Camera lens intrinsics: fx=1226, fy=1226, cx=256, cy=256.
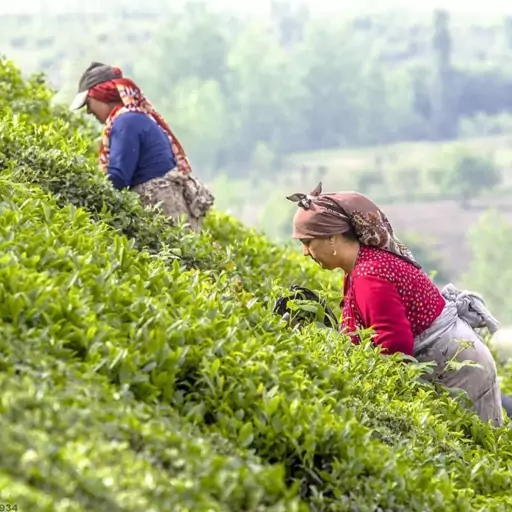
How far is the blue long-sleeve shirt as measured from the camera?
299 inches

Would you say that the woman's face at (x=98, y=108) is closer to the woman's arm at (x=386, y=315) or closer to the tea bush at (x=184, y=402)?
the tea bush at (x=184, y=402)

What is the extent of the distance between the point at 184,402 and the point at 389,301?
6.03ft

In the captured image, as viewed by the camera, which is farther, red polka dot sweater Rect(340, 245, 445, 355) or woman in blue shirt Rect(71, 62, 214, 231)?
woman in blue shirt Rect(71, 62, 214, 231)

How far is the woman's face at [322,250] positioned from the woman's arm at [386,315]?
255 millimetres

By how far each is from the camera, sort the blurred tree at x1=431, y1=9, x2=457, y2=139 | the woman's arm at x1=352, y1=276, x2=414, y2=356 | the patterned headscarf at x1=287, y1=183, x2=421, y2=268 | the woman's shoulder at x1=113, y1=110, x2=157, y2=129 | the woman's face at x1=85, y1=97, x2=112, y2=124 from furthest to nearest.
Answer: the blurred tree at x1=431, y1=9, x2=457, y2=139, the woman's face at x1=85, y1=97, x2=112, y2=124, the woman's shoulder at x1=113, y1=110, x2=157, y2=129, the patterned headscarf at x1=287, y1=183, x2=421, y2=268, the woman's arm at x1=352, y1=276, x2=414, y2=356

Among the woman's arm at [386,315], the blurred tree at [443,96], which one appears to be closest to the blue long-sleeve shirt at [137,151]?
the woman's arm at [386,315]

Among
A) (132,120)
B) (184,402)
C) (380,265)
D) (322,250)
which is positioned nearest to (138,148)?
(132,120)

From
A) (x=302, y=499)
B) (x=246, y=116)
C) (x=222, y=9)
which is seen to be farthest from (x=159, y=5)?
(x=302, y=499)

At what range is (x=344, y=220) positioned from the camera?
5.93 metres

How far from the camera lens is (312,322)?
5945mm

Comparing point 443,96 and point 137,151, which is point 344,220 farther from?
point 443,96

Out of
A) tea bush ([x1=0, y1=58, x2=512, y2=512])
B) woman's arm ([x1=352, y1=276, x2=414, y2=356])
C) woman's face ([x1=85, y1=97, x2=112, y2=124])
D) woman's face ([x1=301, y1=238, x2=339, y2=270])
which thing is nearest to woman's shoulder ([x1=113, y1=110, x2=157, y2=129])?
woman's face ([x1=85, y1=97, x2=112, y2=124])

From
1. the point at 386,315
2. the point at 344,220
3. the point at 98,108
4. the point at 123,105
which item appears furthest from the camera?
the point at 98,108

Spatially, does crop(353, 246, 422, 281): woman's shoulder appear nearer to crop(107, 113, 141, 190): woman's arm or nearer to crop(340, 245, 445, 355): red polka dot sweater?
crop(340, 245, 445, 355): red polka dot sweater
